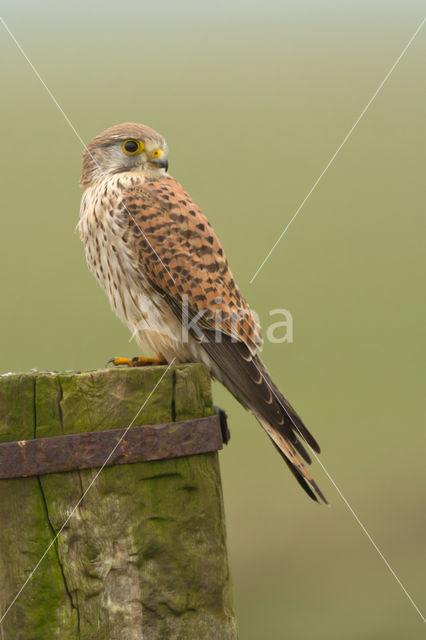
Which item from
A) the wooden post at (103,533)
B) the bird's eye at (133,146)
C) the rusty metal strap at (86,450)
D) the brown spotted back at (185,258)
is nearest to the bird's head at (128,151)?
the bird's eye at (133,146)

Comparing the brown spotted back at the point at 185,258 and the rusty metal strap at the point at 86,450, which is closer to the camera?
the rusty metal strap at the point at 86,450

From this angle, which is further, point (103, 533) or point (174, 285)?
point (174, 285)

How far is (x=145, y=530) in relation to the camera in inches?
75.1

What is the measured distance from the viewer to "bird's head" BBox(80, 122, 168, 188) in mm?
3150

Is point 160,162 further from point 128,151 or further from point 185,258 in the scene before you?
point 185,258

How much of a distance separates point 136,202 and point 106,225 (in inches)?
6.6

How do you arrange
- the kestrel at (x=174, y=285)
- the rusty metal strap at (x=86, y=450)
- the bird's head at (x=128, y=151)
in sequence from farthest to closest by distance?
1. the bird's head at (x=128, y=151)
2. the kestrel at (x=174, y=285)
3. the rusty metal strap at (x=86, y=450)

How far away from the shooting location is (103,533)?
6.19 feet

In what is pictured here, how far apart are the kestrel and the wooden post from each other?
2.57ft

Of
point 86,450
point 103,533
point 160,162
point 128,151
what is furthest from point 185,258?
point 103,533

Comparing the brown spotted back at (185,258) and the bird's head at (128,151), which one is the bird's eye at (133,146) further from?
the brown spotted back at (185,258)

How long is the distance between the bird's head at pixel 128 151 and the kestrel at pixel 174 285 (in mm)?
12

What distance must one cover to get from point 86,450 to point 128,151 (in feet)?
5.76

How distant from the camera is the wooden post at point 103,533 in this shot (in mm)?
1876
